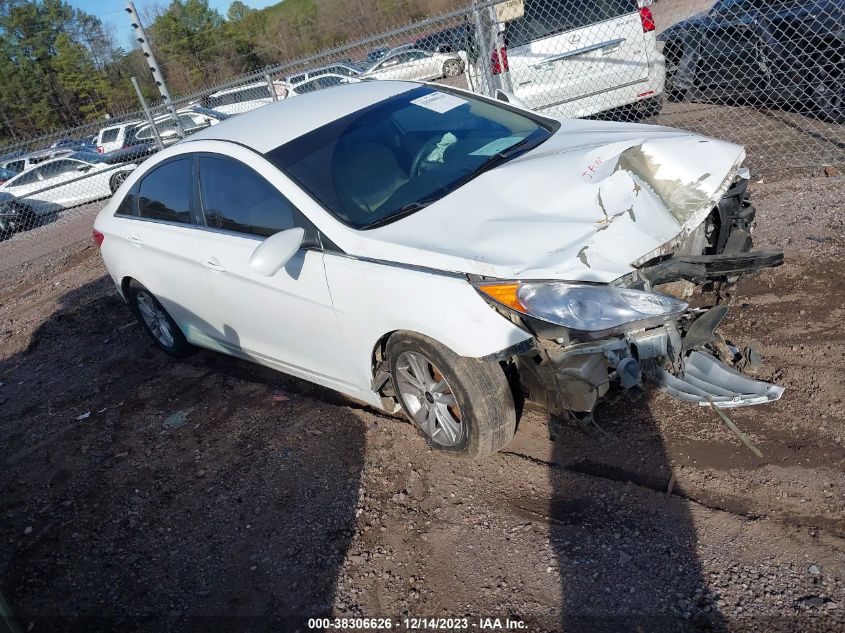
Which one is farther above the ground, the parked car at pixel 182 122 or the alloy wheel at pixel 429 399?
the parked car at pixel 182 122

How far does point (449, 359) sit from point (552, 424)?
0.67 meters

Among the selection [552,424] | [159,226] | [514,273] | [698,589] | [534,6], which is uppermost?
[534,6]

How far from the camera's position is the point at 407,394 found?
11.1 ft

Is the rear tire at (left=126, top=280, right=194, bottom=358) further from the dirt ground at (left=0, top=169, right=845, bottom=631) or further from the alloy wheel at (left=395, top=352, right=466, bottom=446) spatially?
the alloy wheel at (left=395, top=352, right=466, bottom=446)

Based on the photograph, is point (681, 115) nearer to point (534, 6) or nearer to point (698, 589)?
point (534, 6)

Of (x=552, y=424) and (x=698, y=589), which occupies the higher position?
(x=552, y=424)

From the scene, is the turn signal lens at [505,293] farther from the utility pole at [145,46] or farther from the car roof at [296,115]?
the utility pole at [145,46]

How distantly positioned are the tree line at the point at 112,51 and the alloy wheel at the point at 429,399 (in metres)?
27.9

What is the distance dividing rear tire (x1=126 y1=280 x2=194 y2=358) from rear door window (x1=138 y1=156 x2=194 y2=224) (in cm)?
72

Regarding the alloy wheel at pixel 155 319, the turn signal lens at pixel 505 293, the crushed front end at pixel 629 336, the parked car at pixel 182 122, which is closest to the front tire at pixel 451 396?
the crushed front end at pixel 629 336

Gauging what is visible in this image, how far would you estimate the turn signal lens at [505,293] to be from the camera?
8.93 ft

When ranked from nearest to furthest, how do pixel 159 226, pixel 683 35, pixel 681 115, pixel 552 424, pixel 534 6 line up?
1. pixel 552 424
2. pixel 159 226
3. pixel 534 6
4. pixel 681 115
5. pixel 683 35

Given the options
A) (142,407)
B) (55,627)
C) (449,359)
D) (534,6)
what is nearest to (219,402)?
(142,407)

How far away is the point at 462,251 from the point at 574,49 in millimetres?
5585
